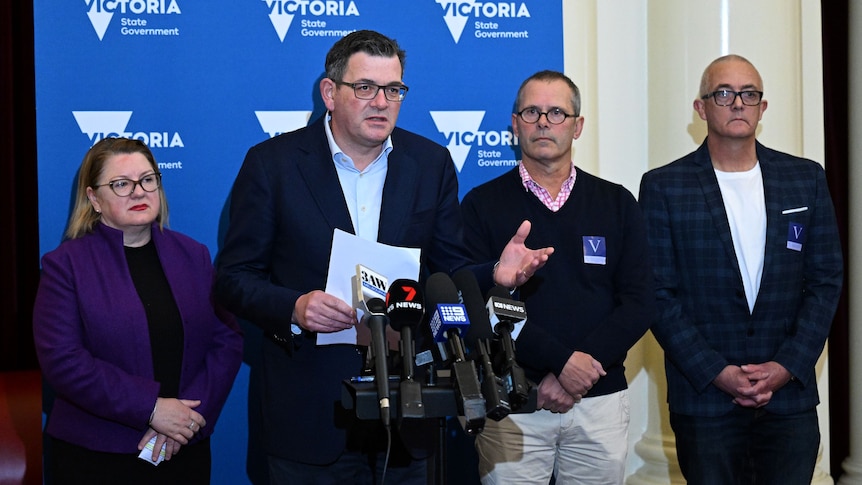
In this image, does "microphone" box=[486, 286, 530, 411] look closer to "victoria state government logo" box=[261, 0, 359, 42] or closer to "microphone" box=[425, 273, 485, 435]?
"microphone" box=[425, 273, 485, 435]

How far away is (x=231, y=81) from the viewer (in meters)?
3.84

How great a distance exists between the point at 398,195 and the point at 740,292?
1.42 metres

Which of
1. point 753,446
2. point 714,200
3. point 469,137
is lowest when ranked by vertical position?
point 753,446

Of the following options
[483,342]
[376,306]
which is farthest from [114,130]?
[483,342]

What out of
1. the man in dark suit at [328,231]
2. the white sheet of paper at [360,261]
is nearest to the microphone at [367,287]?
the white sheet of paper at [360,261]

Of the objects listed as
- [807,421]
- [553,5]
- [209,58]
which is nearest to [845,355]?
[807,421]

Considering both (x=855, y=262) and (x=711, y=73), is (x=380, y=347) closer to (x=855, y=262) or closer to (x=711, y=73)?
(x=711, y=73)

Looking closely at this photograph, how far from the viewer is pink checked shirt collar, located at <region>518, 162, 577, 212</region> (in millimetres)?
3457

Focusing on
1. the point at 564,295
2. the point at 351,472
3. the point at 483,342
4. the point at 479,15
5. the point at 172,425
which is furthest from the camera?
the point at 479,15

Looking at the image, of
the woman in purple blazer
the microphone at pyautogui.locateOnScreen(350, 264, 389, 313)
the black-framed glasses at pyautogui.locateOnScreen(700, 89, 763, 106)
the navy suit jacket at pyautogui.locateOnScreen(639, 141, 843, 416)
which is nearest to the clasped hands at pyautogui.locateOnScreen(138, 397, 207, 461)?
the woman in purple blazer

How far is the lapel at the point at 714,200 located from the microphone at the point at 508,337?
1701mm

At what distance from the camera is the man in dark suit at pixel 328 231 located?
8.64ft

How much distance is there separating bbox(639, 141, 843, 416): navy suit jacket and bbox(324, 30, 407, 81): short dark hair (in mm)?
1330

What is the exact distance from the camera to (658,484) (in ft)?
14.2
